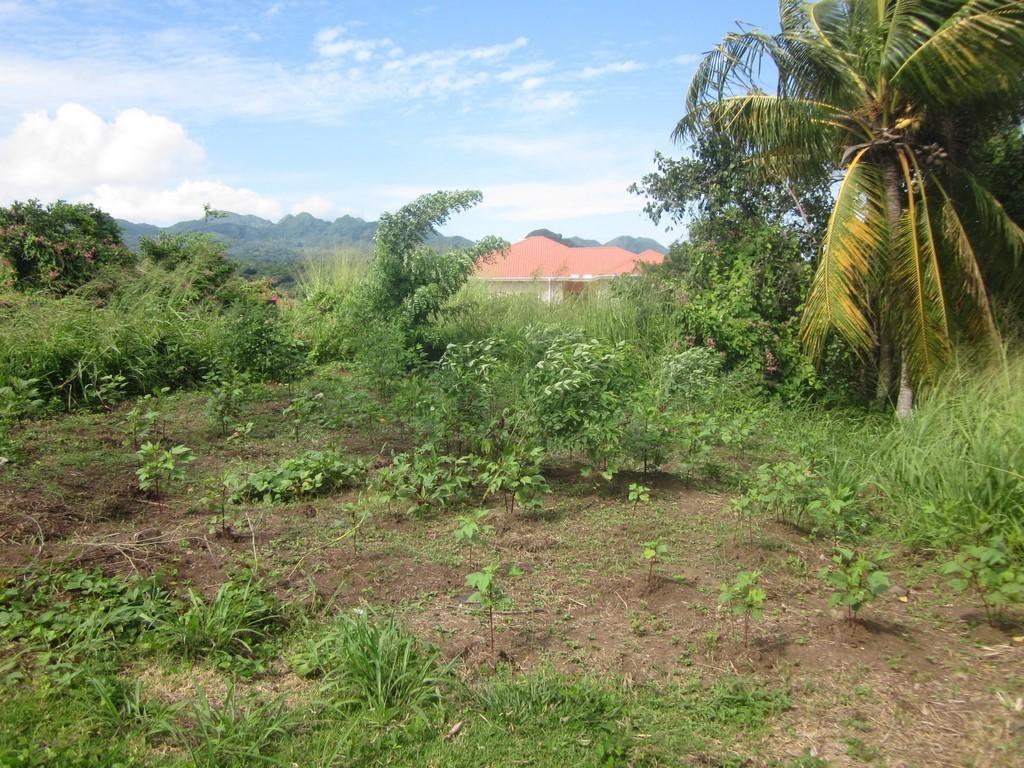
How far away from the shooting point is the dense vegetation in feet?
8.84

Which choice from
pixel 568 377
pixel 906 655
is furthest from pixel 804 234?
pixel 906 655

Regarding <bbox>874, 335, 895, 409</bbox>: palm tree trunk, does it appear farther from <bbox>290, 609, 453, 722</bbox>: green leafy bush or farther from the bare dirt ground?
<bbox>290, 609, 453, 722</bbox>: green leafy bush

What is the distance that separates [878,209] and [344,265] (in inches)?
391

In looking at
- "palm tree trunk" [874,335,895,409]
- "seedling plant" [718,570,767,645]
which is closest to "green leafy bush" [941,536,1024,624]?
"seedling plant" [718,570,767,645]

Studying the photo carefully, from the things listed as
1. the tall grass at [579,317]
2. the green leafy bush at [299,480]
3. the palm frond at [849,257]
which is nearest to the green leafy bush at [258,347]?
the tall grass at [579,317]

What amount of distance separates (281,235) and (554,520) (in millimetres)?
25854

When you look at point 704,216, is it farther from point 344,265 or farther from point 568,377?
point 344,265

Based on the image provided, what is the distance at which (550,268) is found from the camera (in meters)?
17.1

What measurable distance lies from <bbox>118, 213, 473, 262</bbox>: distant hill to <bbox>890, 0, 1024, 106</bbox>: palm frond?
219 inches

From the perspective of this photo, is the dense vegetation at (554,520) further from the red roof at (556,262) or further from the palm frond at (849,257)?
the red roof at (556,262)

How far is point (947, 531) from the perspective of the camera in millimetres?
4129

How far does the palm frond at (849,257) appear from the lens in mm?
6969

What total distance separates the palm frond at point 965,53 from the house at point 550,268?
5.24 meters

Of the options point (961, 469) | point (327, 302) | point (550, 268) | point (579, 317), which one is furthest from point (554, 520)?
point (550, 268)
